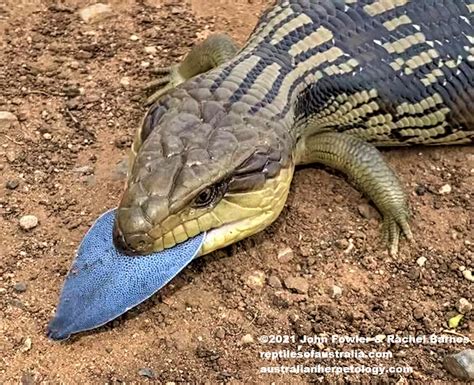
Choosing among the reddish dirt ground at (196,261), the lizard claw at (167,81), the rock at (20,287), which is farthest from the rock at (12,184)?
the lizard claw at (167,81)

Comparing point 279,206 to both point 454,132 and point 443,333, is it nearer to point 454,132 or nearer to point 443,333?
point 443,333

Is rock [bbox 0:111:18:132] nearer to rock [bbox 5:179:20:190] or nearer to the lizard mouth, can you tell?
rock [bbox 5:179:20:190]

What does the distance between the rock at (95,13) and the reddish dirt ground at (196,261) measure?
0.31m

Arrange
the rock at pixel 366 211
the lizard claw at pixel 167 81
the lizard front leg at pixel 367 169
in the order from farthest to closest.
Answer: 1. the lizard claw at pixel 167 81
2. the rock at pixel 366 211
3. the lizard front leg at pixel 367 169

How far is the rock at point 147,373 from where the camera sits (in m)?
3.52

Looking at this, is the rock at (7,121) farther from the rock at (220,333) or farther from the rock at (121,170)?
the rock at (220,333)

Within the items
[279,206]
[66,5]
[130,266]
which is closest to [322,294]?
[279,206]

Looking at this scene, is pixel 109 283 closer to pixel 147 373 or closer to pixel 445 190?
pixel 147 373

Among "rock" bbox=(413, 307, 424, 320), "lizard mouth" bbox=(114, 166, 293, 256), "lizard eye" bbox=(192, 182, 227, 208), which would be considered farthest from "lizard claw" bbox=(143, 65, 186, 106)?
"rock" bbox=(413, 307, 424, 320)

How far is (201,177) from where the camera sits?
11.7ft

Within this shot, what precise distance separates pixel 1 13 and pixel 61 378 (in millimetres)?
2753

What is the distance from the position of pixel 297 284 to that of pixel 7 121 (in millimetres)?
1852

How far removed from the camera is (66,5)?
5.46 meters

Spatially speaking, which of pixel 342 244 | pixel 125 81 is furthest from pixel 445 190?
pixel 125 81
